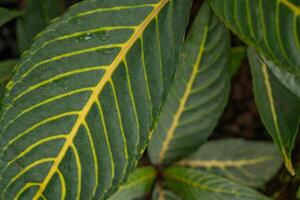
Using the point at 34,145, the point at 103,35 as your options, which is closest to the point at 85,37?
the point at 103,35

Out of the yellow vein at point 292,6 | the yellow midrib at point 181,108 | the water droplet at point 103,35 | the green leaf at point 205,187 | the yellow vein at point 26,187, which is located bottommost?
the green leaf at point 205,187

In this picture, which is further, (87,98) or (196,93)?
(196,93)

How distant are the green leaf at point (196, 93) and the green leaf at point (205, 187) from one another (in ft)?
0.25

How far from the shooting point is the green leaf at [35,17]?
1.35 m

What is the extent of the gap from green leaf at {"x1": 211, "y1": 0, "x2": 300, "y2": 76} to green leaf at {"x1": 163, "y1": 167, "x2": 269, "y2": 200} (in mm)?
517

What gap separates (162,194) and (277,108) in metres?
0.47

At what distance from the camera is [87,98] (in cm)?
94

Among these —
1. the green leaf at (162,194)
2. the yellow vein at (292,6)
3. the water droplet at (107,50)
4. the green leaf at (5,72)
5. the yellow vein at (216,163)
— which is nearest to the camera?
the yellow vein at (292,6)

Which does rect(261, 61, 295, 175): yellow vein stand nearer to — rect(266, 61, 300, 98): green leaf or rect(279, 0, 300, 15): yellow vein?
rect(266, 61, 300, 98): green leaf

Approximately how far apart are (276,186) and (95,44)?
3.10 ft

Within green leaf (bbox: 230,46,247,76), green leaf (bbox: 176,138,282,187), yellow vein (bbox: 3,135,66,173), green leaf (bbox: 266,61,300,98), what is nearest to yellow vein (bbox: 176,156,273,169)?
green leaf (bbox: 176,138,282,187)

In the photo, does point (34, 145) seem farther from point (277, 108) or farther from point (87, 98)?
point (277, 108)

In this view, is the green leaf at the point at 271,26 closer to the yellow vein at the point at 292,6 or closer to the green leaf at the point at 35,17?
the yellow vein at the point at 292,6

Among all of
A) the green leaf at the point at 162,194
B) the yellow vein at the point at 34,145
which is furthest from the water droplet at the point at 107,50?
the green leaf at the point at 162,194
